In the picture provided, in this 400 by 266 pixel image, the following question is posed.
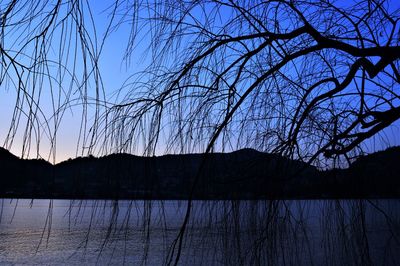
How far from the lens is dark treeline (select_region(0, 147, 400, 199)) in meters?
1.14

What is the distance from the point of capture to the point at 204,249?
7.29 ft

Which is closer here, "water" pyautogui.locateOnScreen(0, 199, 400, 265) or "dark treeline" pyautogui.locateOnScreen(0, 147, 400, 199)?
"dark treeline" pyautogui.locateOnScreen(0, 147, 400, 199)

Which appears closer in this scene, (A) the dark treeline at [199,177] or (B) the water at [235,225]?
(A) the dark treeline at [199,177]

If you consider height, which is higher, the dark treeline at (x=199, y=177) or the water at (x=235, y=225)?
the dark treeline at (x=199, y=177)

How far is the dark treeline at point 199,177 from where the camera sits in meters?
1.14

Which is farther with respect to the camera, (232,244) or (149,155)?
(232,244)

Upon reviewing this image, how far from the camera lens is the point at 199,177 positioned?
6.11ft

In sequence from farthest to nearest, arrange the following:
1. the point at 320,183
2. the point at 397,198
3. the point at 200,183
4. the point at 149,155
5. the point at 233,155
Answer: the point at 397,198
the point at 320,183
the point at 233,155
the point at 200,183
the point at 149,155

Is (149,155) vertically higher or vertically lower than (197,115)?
lower

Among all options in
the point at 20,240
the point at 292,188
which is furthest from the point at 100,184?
the point at 20,240

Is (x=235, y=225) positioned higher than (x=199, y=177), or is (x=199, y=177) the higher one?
(x=199, y=177)

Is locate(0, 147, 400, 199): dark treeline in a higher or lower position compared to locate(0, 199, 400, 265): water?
higher

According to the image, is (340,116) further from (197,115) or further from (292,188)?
(197,115)

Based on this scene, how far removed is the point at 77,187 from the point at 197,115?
2.03 feet
